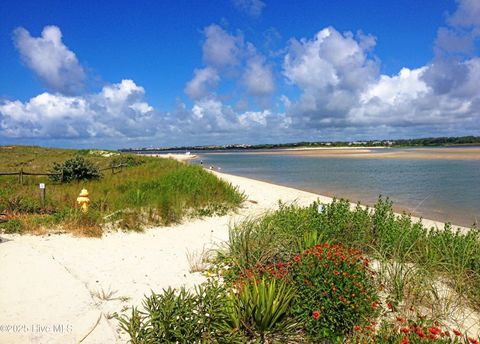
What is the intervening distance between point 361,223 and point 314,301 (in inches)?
140

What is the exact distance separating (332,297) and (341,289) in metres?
0.15

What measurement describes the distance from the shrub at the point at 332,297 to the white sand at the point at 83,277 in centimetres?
231

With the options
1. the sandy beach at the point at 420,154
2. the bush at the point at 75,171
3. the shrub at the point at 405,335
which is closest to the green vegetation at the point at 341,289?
the shrub at the point at 405,335

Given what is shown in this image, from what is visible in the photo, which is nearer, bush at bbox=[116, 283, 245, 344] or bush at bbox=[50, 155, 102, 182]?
bush at bbox=[116, 283, 245, 344]

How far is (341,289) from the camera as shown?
13.2 feet

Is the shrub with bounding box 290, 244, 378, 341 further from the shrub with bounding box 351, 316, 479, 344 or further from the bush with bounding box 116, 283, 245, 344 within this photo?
the bush with bounding box 116, 283, 245, 344

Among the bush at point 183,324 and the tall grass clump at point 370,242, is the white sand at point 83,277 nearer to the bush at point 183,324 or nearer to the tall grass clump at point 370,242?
the bush at point 183,324

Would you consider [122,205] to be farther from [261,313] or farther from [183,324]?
[261,313]

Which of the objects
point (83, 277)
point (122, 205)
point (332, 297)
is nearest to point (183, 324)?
point (332, 297)

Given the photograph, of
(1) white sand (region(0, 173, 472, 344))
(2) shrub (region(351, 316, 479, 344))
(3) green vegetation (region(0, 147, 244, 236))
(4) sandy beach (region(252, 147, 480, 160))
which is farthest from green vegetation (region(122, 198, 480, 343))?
(4) sandy beach (region(252, 147, 480, 160))

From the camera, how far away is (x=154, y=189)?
13.2 metres

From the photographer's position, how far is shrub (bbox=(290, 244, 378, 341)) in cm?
398

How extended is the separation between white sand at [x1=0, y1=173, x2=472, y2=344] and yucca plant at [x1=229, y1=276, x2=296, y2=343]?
1.51 m

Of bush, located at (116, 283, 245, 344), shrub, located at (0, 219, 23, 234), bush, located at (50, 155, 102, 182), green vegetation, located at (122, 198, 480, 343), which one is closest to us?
bush, located at (116, 283, 245, 344)
